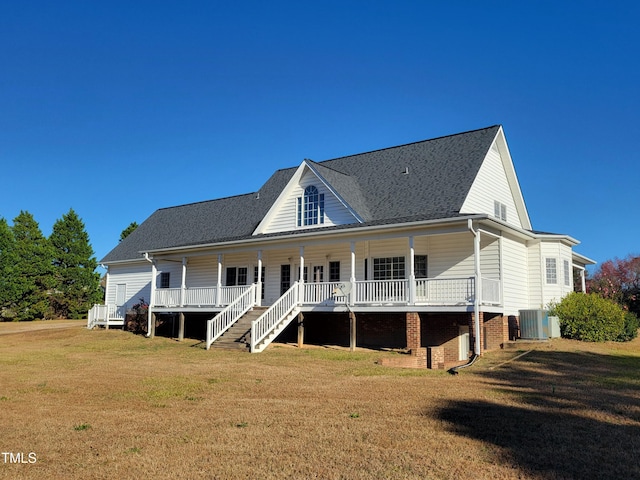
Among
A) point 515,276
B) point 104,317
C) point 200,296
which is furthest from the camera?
point 104,317

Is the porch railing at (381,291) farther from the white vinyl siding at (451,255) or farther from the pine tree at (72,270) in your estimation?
the pine tree at (72,270)

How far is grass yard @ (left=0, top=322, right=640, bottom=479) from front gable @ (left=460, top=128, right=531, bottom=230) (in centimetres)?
735

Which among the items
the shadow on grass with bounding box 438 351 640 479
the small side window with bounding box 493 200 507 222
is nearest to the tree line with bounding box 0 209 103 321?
the small side window with bounding box 493 200 507 222

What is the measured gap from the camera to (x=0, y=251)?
135 feet

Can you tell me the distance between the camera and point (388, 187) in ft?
77.5

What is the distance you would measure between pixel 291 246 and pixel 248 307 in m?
2.99

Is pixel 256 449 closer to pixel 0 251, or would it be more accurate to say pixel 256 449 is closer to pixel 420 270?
pixel 420 270

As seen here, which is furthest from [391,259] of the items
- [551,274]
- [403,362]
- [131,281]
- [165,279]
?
[131,281]

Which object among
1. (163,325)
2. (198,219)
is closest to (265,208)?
(198,219)

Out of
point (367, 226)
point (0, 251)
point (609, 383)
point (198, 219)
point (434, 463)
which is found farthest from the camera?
point (0, 251)

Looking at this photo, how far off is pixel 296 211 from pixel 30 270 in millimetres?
27656

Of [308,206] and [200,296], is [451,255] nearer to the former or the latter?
[308,206]

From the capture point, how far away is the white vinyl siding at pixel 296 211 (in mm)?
22467

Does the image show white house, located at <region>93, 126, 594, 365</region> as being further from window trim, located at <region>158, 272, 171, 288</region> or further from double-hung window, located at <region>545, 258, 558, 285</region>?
window trim, located at <region>158, 272, 171, 288</region>
